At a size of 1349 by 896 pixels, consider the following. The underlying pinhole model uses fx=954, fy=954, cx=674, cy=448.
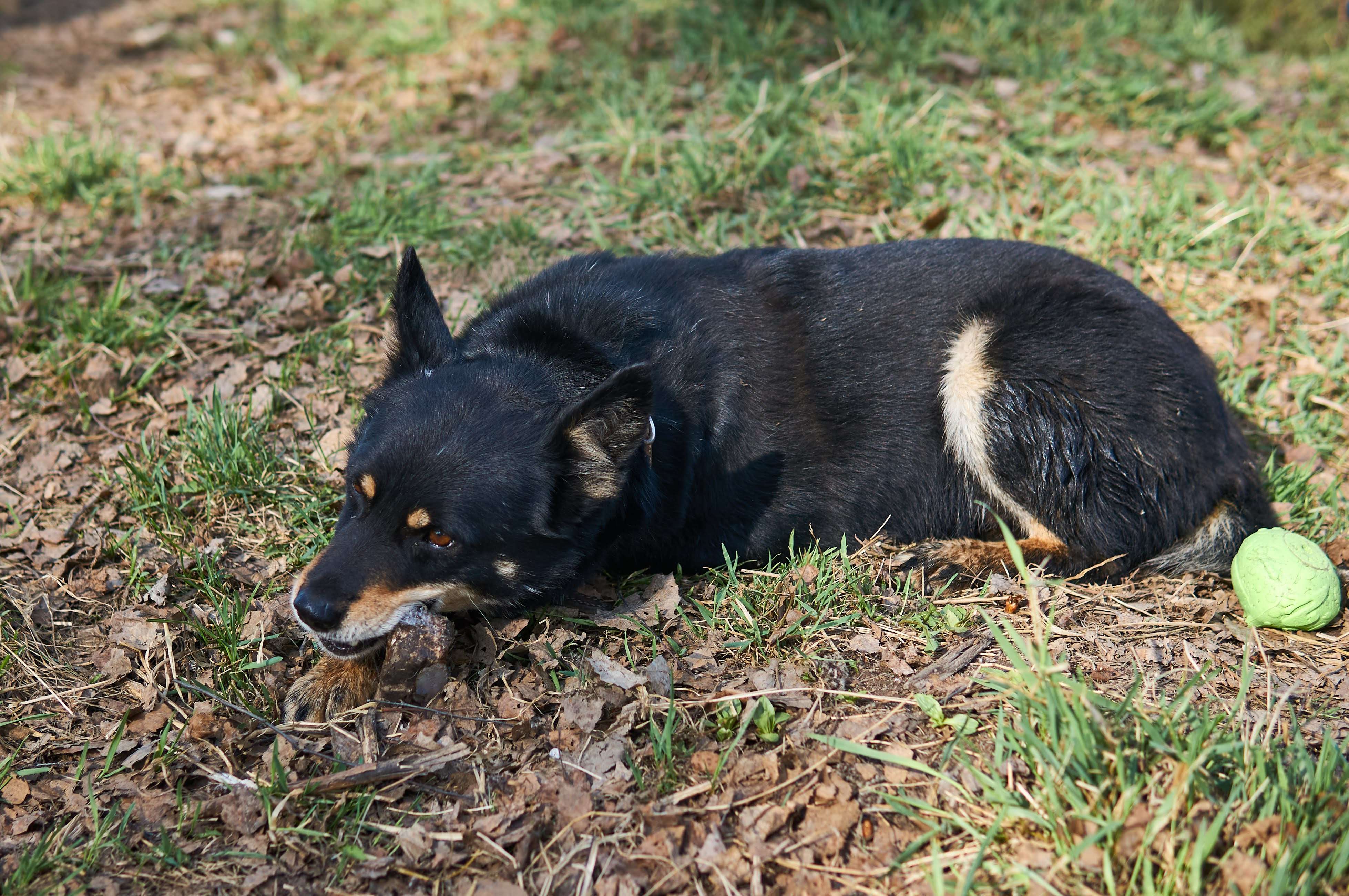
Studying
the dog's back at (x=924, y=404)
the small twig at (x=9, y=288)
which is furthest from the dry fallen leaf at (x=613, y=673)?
the small twig at (x=9, y=288)

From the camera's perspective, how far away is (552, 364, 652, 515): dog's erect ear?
9.55 ft

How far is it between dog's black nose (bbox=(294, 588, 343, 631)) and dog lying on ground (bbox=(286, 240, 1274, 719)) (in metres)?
0.20

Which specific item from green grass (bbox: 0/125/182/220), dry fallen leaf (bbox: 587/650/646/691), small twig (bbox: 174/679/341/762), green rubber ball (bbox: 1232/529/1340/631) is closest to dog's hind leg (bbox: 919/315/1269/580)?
green rubber ball (bbox: 1232/529/1340/631)

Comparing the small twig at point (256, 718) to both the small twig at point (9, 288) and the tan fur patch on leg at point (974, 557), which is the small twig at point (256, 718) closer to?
the tan fur patch on leg at point (974, 557)

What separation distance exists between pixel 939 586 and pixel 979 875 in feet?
4.56

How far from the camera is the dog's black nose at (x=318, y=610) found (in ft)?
9.45

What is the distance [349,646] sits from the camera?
3.01 meters

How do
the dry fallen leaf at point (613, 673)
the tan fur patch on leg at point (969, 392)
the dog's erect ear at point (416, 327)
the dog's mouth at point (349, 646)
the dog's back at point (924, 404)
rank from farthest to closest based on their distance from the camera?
the tan fur patch on leg at point (969, 392), the dog's back at point (924, 404), the dog's erect ear at point (416, 327), the dry fallen leaf at point (613, 673), the dog's mouth at point (349, 646)

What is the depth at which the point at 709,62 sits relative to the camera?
6.36 m

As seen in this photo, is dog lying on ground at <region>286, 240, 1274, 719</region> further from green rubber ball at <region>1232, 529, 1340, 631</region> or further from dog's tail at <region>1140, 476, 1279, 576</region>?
green rubber ball at <region>1232, 529, 1340, 631</region>

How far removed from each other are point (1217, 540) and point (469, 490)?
9.59 ft

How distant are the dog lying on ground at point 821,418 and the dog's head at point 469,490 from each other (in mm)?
11

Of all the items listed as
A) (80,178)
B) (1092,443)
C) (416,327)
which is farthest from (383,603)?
(80,178)

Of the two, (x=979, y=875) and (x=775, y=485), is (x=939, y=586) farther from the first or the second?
(x=979, y=875)
